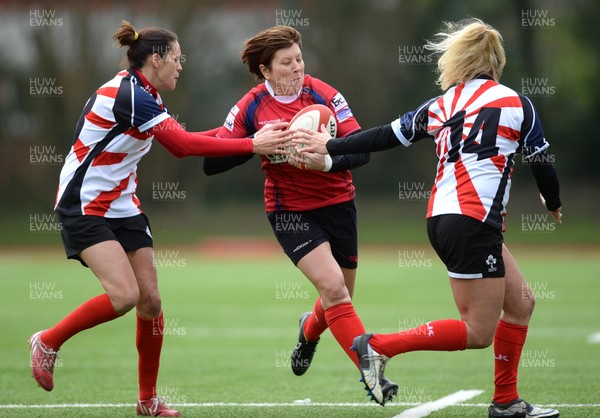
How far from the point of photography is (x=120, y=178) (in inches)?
218

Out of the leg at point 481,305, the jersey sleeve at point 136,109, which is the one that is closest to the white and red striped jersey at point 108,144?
the jersey sleeve at point 136,109

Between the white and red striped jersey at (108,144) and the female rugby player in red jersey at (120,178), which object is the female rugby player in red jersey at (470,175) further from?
the white and red striped jersey at (108,144)

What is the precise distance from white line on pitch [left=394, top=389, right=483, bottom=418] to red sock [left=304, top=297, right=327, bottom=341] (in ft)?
2.85

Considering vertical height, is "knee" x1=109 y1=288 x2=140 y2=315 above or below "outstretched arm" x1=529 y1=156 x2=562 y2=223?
below

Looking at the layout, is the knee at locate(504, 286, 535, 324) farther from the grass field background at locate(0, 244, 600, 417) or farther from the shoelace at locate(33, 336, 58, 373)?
the shoelace at locate(33, 336, 58, 373)

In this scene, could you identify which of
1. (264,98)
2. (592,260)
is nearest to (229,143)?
(264,98)

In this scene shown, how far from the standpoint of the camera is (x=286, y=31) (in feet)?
19.0

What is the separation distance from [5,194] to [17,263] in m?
9.93

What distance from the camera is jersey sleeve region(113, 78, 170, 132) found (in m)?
5.36

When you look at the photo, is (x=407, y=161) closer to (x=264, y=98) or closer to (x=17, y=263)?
(x=17, y=263)

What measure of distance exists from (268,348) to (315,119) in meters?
4.09

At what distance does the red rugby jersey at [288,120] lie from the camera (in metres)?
5.80

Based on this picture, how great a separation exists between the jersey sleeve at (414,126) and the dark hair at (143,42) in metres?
1.55

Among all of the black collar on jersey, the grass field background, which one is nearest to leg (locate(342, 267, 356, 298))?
the grass field background
